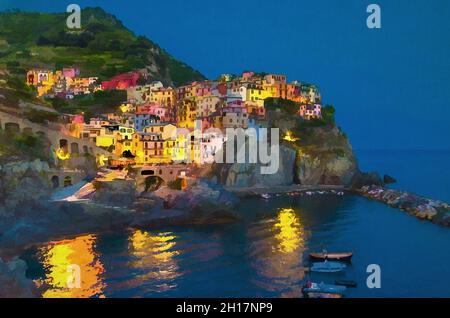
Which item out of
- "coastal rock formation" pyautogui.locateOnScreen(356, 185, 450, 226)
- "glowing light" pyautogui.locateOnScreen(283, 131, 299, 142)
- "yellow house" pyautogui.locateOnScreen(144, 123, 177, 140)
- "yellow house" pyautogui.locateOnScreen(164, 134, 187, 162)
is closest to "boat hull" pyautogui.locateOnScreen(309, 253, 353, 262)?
"coastal rock formation" pyautogui.locateOnScreen(356, 185, 450, 226)

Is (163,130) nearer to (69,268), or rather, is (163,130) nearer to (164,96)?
(164,96)

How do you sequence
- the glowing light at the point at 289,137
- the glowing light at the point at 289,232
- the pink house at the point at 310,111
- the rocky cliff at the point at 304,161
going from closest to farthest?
the glowing light at the point at 289,232 < the rocky cliff at the point at 304,161 < the glowing light at the point at 289,137 < the pink house at the point at 310,111

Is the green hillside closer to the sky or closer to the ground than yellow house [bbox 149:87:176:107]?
closer to the sky

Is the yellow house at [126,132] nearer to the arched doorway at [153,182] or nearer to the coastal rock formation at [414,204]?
the arched doorway at [153,182]

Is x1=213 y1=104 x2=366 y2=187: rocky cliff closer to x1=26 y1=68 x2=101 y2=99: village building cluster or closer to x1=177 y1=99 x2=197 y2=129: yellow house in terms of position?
x1=177 y1=99 x2=197 y2=129: yellow house

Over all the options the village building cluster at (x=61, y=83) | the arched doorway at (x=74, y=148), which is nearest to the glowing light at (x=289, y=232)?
the arched doorway at (x=74, y=148)

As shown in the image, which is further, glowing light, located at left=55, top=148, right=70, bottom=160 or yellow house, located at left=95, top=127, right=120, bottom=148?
yellow house, located at left=95, top=127, right=120, bottom=148
